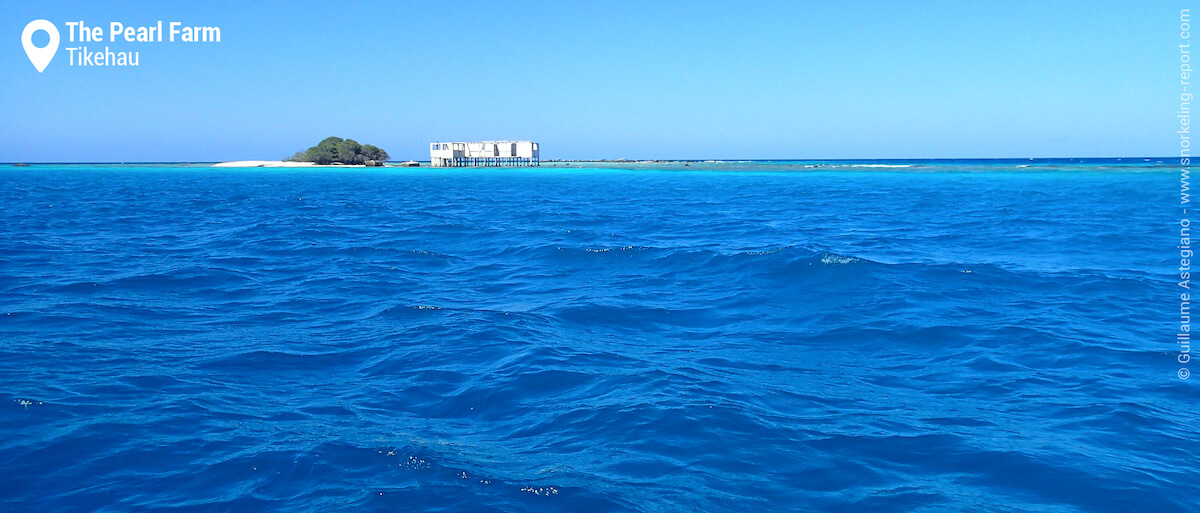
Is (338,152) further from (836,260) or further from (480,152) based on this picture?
(836,260)

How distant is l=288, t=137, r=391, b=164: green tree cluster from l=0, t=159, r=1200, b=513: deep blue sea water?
140027 millimetres

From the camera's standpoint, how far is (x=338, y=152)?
150375 mm

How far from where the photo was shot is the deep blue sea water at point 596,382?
561 centimetres

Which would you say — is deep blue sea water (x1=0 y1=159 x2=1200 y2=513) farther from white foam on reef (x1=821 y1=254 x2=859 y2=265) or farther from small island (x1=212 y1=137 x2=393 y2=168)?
small island (x1=212 y1=137 x2=393 y2=168)

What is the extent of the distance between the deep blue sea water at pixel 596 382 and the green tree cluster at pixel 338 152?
459 feet

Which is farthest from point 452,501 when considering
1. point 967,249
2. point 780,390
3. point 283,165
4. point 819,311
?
point 283,165

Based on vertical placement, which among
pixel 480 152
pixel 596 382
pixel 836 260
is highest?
pixel 480 152

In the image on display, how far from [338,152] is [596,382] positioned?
154 meters

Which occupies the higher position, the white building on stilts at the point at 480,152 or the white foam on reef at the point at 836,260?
the white building on stilts at the point at 480,152

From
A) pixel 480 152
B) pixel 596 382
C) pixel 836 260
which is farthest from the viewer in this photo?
pixel 480 152

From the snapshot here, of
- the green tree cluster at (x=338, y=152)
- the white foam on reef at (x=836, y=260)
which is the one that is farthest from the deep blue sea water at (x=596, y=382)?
the green tree cluster at (x=338, y=152)

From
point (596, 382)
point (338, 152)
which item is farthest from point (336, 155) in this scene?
point (596, 382)

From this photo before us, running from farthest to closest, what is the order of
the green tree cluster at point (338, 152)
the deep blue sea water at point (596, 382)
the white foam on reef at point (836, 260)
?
the green tree cluster at point (338, 152)
the white foam on reef at point (836, 260)
the deep blue sea water at point (596, 382)

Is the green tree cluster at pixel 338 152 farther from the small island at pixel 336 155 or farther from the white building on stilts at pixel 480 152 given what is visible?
the white building on stilts at pixel 480 152
